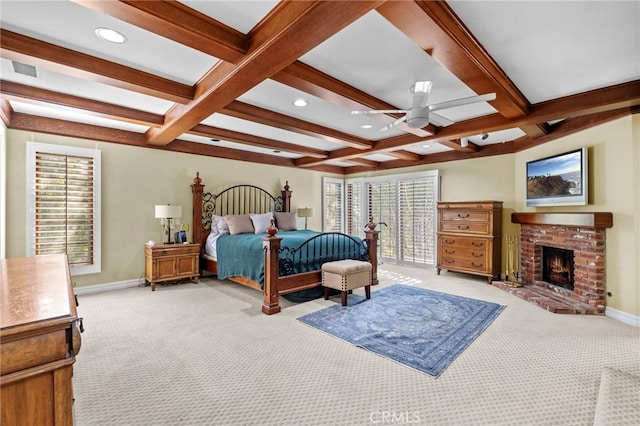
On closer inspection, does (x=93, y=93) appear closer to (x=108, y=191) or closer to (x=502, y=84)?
(x=108, y=191)

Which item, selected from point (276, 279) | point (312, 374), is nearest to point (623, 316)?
point (312, 374)

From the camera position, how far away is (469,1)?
6.00 feet

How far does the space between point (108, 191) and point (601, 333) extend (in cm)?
681

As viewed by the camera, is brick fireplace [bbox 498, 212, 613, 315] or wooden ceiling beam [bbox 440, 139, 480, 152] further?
wooden ceiling beam [bbox 440, 139, 480, 152]

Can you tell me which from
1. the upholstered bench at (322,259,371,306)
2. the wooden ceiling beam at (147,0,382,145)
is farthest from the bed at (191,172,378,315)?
the wooden ceiling beam at (147,0,382,145)

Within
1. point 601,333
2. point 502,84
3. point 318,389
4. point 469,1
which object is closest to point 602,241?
point 601,333

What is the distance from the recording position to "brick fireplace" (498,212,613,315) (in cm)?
372

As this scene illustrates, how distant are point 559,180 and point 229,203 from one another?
5.77 m

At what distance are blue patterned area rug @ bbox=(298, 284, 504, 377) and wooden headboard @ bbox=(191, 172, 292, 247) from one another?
316 cm

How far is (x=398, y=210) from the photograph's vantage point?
7234 mm

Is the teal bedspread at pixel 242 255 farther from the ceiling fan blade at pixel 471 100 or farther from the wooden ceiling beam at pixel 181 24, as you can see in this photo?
the ceiling fan blade at pixel 471 100

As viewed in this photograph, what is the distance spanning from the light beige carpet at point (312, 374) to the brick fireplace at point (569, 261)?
322 millimetres

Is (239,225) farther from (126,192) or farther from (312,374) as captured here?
(312,374)

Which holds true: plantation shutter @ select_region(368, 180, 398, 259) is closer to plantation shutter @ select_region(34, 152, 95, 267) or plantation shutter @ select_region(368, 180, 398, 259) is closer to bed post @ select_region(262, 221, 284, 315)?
bed post @ select_region(262, 221, 284, 315)
